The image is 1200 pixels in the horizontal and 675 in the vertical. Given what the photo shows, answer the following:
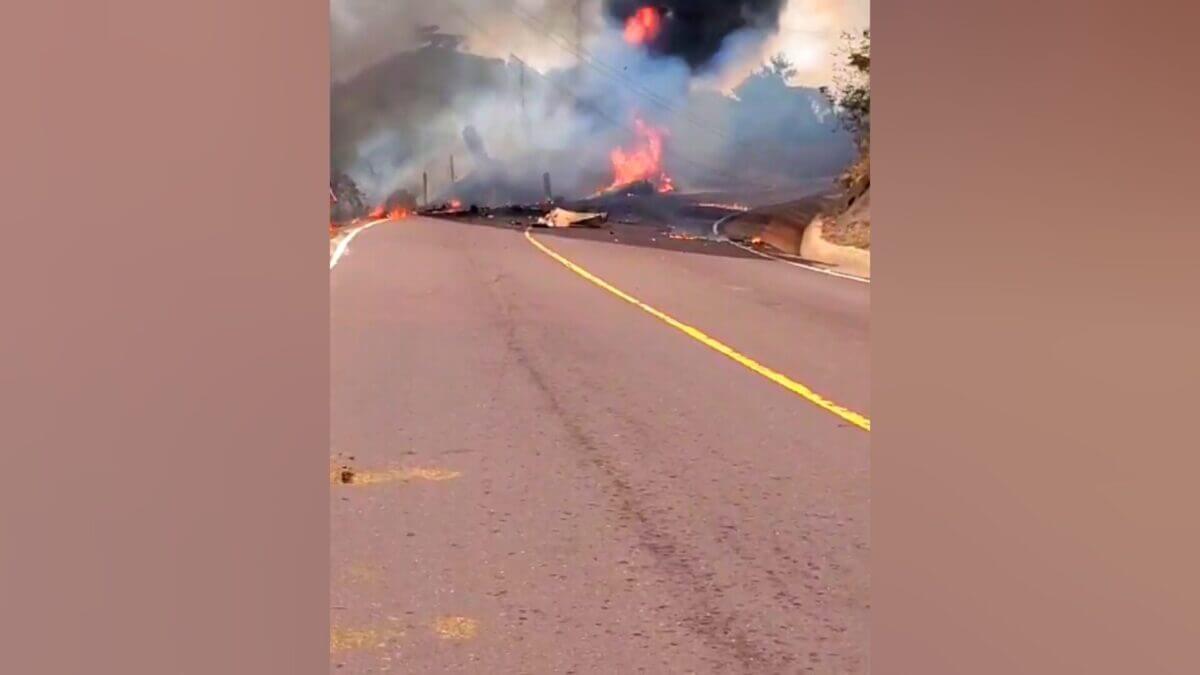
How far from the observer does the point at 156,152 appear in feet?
4.69

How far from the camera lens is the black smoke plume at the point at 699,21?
3.49 metres

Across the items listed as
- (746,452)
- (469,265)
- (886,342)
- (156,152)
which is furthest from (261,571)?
(469,265)

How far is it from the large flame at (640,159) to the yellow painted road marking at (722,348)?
1.21 feet

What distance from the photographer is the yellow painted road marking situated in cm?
382

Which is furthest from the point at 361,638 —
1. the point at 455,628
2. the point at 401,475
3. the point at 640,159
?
the point at 640,159

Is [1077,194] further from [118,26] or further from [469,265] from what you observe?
[469,265]

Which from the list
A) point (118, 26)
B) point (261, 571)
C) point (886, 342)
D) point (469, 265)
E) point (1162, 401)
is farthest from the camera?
point (469, 265)

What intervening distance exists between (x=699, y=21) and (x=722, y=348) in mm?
1263

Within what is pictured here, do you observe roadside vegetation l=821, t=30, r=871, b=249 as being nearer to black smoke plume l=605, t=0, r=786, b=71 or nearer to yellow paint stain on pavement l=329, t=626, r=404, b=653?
black smoke plume l=605, t=0, r=786, b=71

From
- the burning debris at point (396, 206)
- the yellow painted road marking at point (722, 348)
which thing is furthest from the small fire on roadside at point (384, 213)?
the yellow painted road marking at point (722, 348)

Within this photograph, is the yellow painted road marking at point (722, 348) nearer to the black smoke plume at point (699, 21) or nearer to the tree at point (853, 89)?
the black smoke plume at point (699, 21)

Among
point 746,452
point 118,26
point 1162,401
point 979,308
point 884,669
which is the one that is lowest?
point 884,669

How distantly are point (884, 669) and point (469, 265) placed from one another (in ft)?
6.95

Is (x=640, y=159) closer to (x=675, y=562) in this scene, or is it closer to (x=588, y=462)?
(x=588, y=462)
